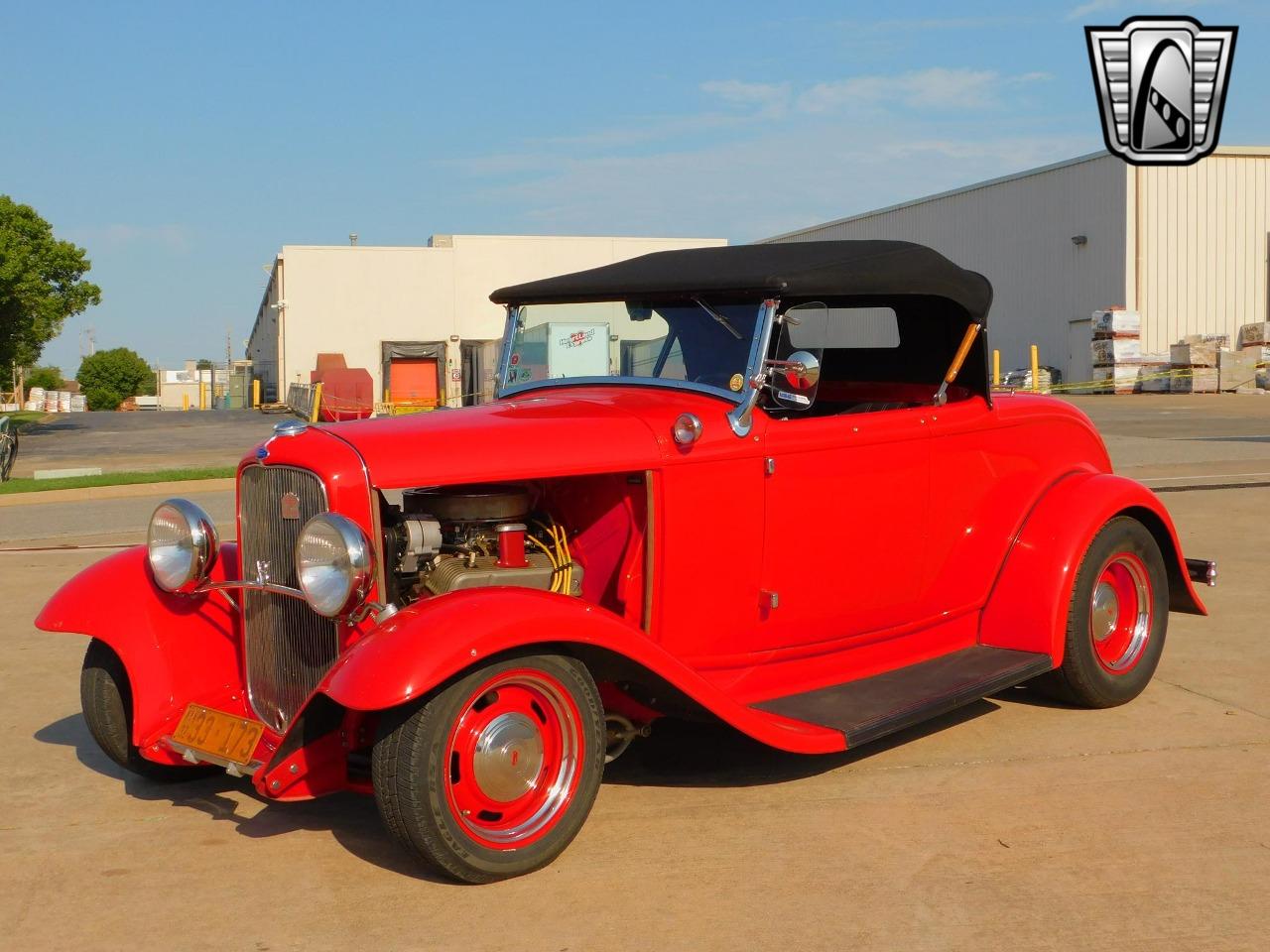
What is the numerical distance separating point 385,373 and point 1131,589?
40717 millimetres

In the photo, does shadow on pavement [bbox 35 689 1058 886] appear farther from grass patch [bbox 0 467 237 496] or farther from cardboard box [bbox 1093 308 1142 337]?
cardboard box [bbox 1093 308 1142 337]

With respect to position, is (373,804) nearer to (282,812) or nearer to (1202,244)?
(282,812)

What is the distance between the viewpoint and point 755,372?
442 cm

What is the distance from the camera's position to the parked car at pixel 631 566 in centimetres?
365

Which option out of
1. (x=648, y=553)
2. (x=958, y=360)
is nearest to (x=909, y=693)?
(x=648, y=553)

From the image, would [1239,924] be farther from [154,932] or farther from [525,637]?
[154,932]

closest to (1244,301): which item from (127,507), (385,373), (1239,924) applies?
(385,373)

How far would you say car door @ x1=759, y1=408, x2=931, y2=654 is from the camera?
14.6 feet

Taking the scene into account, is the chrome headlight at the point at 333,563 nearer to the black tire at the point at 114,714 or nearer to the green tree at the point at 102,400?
the black tire at the point at 114,714

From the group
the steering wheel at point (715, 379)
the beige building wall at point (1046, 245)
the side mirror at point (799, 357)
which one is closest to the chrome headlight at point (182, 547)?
the steering wheel at point (715, 379)

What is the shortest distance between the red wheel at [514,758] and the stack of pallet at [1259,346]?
105 ft

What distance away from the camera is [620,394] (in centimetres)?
460

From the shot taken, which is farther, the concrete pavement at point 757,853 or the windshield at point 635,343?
the windshield at point 635,343

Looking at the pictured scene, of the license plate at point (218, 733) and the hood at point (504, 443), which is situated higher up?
the hood at point (504, 443)
